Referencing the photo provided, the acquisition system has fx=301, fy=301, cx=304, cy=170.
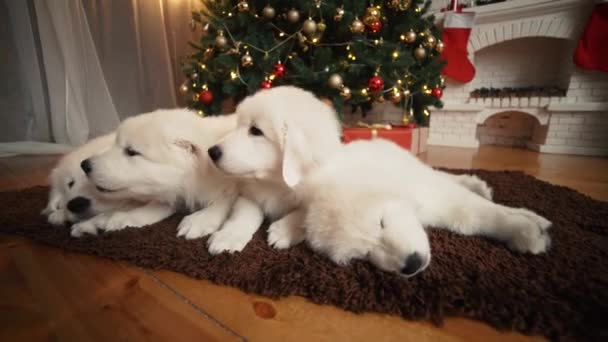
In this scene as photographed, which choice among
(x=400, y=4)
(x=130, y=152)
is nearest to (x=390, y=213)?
(x=130, y=152)

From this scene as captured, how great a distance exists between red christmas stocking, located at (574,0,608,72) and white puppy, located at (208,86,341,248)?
2.65m

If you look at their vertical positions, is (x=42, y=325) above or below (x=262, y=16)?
below

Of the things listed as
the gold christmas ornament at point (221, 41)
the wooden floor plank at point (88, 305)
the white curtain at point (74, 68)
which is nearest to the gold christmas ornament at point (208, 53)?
the gold christmas ornament at point (221, 41)

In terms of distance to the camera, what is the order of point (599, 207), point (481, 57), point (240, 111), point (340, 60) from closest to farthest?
1. point (240, 111)
2. point (599, 207)
3. point (340, 60)
4. point (481, 57)

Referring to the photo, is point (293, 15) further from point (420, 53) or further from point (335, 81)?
point (420, 53)

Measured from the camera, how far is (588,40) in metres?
2.31

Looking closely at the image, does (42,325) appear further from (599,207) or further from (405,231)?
(599,207)

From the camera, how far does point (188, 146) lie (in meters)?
0.95

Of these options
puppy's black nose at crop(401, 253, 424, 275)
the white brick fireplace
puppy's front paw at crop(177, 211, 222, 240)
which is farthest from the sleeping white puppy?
the white brick fireplace

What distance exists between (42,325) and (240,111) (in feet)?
2.18

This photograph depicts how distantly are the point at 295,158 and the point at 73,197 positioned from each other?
82 centimetres

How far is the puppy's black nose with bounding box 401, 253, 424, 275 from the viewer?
0.62 metres

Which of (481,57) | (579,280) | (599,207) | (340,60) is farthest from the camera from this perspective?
(481,57)

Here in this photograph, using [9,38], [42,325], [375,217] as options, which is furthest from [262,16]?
[42,325]
